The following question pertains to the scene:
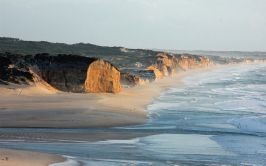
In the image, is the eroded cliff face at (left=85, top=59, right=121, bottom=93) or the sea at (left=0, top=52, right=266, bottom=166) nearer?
the sea at (left=0, top=52, right=266, bottom=166)

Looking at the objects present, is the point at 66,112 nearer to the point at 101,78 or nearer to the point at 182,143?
the point at 182,143

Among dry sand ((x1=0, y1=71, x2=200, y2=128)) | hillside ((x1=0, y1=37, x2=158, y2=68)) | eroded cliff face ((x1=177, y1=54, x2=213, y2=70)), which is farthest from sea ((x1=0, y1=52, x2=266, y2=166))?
eroded cliff face ((x1=177, y1=54, x2=213, y2=70))

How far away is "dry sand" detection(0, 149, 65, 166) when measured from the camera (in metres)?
12.2

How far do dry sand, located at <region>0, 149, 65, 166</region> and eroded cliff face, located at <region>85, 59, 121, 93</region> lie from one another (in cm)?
1750

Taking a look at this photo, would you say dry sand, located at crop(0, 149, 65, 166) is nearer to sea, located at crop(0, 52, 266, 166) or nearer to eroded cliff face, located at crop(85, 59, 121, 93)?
sea, located at crop(0, 52, 266, 166)

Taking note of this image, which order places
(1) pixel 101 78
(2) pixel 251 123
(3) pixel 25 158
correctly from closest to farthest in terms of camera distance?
(3) pixel 25 158
(2) pixel 251 123
(1) pixel 101 78

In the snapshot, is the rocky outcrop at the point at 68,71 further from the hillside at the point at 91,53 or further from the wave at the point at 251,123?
the hillside at the point at 91,53

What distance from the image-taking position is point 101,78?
1272 inches

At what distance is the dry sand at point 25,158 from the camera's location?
1225 cm

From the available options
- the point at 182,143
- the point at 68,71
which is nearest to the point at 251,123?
the point at 182,143

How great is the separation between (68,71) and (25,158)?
1813cm

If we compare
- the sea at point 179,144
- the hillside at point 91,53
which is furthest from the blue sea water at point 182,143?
the hillside at point 91,53

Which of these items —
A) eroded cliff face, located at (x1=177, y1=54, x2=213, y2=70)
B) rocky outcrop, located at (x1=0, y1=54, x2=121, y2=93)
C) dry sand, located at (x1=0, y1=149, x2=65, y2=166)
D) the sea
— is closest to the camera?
dry sand, located at (x1=0, y1=149, x2=65, y2=166)

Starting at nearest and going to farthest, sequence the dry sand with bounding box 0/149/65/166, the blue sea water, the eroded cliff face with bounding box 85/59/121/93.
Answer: the dry sand with bounding box 0/149/65/166
the blue sea water
the eroded cliff face with bounding box 85/59/121/93
